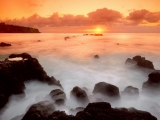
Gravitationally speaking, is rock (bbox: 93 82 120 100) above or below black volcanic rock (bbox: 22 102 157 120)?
below

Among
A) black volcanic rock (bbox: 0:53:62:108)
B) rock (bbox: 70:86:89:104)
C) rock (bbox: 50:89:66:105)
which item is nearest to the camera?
rock (bbox: 50:89:66:105)

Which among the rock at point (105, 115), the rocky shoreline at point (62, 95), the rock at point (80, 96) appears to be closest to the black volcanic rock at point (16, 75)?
the rocky shoreline at point (62, 95)

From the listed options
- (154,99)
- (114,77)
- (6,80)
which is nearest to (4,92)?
(6,80)

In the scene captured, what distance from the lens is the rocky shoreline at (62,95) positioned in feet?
20.7

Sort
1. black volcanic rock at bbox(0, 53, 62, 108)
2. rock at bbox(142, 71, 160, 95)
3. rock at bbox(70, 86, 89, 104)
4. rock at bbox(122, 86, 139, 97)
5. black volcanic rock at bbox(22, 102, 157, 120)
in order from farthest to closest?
rock at bbox(142, 71, 160, 95) < rock at bbox(122, 86, 139, 97) < rock at bbox(70, 86, 89, 104) < black volcanic rock at bbox(0, 53, 62, 108) < black volcanic rock at bbox(22, 102, 157, 120)

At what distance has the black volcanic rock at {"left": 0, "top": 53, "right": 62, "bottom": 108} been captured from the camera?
10.6 metres

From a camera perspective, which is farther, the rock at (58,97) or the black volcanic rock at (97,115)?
the rock at (58,97)

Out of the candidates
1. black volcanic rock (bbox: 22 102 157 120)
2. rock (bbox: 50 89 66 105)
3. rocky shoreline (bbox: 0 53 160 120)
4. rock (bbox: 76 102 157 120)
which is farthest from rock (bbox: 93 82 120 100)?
rock (bbox: 76 102 157 120)

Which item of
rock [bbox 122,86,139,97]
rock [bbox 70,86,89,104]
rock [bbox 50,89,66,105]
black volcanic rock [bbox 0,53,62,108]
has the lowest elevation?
rock [bbox 122,86,139,97]

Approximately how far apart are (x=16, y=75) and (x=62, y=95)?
161 inches

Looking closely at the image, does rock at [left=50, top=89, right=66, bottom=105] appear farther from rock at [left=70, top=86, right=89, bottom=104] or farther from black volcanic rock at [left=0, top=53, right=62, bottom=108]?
black volcanic rock at [left=0, top=53, right=62, bottom=108]

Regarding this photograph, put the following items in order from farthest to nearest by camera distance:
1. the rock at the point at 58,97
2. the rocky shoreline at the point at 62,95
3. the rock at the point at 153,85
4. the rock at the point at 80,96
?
the rock at the point at 153,85, the rock at the point at 80,96, the rock at the point at 58,97, the rocky shoreline at the point at 62,95

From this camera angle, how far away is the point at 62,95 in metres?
11.0

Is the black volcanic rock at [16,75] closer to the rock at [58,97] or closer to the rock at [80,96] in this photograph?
the rock at [58,97]
